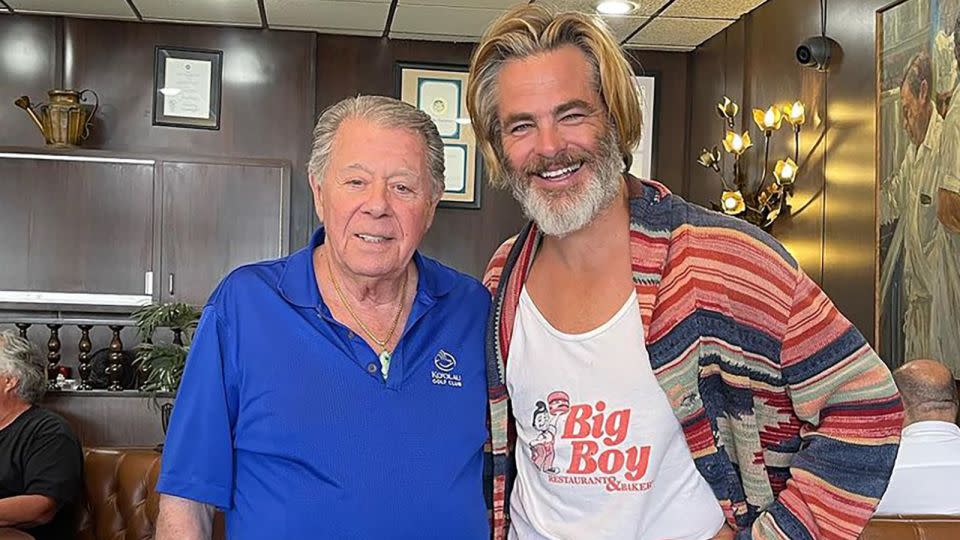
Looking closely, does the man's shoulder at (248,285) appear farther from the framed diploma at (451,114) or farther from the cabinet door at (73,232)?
the framed diploma at (451,114)

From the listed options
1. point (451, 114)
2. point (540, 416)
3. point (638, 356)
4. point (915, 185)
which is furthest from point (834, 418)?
point (451, 114)

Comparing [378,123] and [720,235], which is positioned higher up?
[378,123]

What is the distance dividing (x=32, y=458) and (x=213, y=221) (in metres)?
3.17

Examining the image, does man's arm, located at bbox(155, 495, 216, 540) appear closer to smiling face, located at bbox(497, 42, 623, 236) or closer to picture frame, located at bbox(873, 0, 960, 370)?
smiling face, located at bbox(497, 42, 623, 236)

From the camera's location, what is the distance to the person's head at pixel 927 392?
363 cm

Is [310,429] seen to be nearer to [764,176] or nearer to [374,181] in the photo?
[374,181]

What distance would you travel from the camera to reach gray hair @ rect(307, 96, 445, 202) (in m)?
1.93

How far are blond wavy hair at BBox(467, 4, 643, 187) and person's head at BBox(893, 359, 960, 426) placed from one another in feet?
6.81

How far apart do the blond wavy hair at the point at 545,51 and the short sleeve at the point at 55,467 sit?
2425 mm

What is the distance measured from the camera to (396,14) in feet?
21.9

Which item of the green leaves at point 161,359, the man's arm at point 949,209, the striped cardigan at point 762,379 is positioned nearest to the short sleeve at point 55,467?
the green leaves at point 161,359

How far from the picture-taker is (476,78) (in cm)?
200

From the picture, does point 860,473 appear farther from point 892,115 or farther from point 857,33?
point 857,33

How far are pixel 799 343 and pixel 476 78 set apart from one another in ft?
2.35
